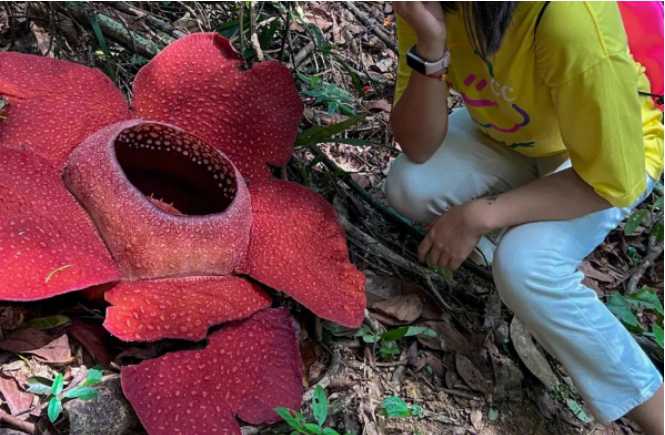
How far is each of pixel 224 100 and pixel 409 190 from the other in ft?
1.84

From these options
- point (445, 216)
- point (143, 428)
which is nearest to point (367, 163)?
point (445, 216)

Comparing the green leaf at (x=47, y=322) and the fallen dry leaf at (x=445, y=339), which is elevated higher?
the green leaf at (x=47, y=322)

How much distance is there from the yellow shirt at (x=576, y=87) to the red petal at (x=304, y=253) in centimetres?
46

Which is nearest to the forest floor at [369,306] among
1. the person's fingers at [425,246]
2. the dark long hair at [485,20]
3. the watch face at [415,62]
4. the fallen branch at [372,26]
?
the person's fingers at [425,246]

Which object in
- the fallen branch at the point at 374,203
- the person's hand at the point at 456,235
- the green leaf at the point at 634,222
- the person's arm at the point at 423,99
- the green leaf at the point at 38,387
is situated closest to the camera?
the green leaf at the point at 38,387

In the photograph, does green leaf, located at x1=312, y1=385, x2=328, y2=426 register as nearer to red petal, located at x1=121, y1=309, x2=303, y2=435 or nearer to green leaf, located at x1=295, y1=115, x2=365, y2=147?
red petal, located at x1=121, y1=309, x2=303, y2=435

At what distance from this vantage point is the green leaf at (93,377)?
126 centimetres

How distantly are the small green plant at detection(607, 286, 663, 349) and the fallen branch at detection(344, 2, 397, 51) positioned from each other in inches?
49.0

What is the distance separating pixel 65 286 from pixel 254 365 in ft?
1.20

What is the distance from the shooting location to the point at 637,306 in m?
2.05

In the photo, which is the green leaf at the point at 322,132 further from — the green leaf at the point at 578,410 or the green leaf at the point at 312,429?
the green leaf at the point at 578,410

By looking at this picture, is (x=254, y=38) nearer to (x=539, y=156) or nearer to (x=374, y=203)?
(x=374, y=203)

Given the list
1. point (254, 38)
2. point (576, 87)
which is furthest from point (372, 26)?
point (576, 87)

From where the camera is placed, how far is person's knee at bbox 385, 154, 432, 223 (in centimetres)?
185
